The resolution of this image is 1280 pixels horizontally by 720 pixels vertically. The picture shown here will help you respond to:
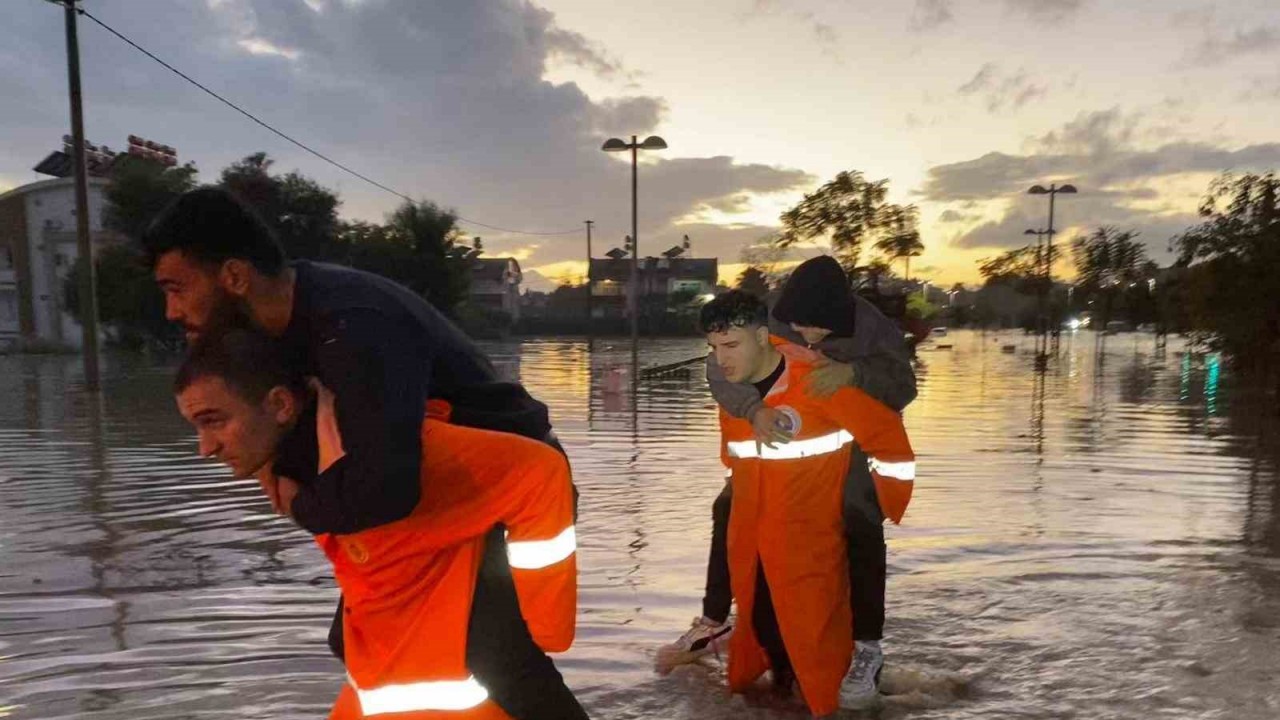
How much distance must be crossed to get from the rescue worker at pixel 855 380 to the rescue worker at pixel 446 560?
1824mm

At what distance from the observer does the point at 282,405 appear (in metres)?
1.74

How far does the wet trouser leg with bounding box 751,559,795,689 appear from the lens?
391 cm

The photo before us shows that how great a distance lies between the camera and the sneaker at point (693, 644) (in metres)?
4.42

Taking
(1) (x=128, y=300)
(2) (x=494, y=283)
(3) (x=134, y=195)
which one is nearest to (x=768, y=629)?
(1) (x=128, y=300)

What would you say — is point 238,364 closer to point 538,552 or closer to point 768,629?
point 538,552

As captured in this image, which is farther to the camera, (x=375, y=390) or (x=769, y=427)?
(x=769, y=427)

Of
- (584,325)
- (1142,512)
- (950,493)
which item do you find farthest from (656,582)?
(584,325)

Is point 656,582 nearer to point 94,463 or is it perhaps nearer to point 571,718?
point 571,718

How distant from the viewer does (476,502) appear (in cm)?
183

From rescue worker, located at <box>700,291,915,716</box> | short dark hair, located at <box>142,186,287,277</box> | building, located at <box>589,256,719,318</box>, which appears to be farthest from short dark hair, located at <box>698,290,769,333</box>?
building, located at <box>589,256,719,318</box>

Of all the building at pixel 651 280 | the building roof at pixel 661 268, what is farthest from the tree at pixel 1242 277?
the building roof at pixel 661 268

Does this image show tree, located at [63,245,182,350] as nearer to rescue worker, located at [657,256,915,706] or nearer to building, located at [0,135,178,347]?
building, located at [0,135,178,347]

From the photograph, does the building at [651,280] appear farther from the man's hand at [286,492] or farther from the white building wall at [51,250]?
the man's hand at [286,492]

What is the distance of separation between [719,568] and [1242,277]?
17935 mm
